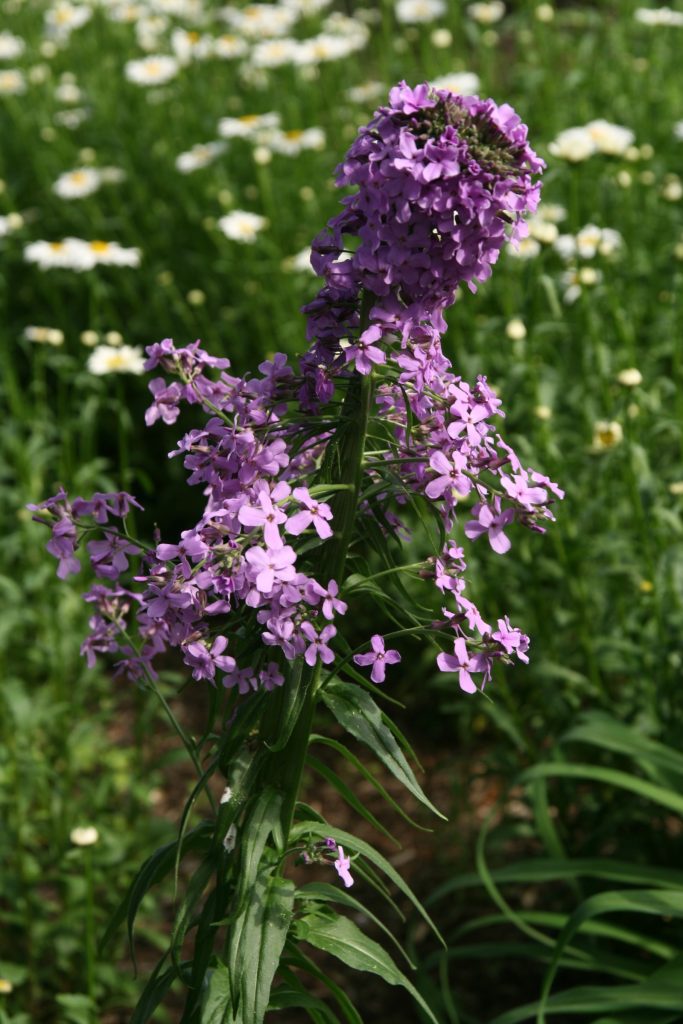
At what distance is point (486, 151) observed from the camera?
4.80 ft

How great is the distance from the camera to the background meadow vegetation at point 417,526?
287 cm

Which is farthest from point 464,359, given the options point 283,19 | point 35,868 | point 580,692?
point 283,19

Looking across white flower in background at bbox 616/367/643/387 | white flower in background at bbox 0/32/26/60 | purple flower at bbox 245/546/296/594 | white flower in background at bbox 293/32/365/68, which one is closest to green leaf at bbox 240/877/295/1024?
purple flower at bbox 245/546/296/594

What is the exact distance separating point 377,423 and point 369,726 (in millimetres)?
444

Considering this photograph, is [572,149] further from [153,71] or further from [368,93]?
[153,71]

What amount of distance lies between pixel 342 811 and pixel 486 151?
8.99ft

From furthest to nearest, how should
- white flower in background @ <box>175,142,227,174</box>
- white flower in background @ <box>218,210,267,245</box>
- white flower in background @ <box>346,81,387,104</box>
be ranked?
1. white flower in background @ <box>346,81,387,104</box>
2. white flower in background @ <box>175,142,227,174</box>
3. white flower in background @ <box>218,210,267,245</box>

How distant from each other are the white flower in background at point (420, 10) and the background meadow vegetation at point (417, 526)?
35mm

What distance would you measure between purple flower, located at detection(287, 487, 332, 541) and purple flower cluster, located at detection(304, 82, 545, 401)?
17 cm

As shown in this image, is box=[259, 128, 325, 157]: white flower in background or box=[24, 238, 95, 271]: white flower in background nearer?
box=[24, 238, 95, 271]: white flower in background

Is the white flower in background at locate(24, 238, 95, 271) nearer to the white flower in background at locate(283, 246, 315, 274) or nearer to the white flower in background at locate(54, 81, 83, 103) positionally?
the white flower in background at locate(283, 246, 315, 274)

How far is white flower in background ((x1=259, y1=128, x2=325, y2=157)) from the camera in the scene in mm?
5039

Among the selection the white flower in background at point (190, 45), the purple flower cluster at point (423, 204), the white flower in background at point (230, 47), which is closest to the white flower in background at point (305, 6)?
the white flower in background at point (230, 47)

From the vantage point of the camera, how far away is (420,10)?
5742 mm
